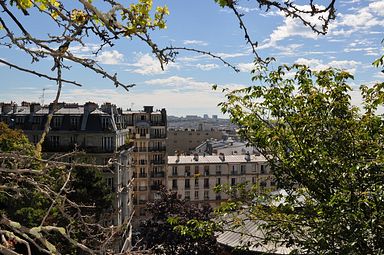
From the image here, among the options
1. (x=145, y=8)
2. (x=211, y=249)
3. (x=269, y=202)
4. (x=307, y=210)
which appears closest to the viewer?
(x=145, y=8)

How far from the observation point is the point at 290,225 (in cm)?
893

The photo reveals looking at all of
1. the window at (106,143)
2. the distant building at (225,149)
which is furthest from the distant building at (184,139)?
the window at (106,143)

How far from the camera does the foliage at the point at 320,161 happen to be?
25.5 feet

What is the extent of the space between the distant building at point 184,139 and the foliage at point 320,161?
68914mm

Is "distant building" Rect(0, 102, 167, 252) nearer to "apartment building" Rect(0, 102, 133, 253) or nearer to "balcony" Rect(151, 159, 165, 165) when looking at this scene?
"apartment building" Rect(0, 102, 133, 253)

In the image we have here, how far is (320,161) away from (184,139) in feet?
244

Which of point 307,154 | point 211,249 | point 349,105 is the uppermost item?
point 349,105

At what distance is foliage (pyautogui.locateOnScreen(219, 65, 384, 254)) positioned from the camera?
776 centimetres

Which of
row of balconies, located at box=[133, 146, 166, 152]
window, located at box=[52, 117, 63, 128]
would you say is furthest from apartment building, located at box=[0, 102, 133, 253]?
row of balconies, located at box=[133, 146, 166, 152]

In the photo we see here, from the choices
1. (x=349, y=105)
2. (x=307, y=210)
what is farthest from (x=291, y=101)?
(x=307, y=210)

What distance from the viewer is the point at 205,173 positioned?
2178 inches

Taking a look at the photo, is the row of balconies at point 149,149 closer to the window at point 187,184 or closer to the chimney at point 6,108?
the window at point 187,184

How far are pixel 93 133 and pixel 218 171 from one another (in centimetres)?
2335

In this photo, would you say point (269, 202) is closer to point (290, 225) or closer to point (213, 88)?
point (290, 225)
